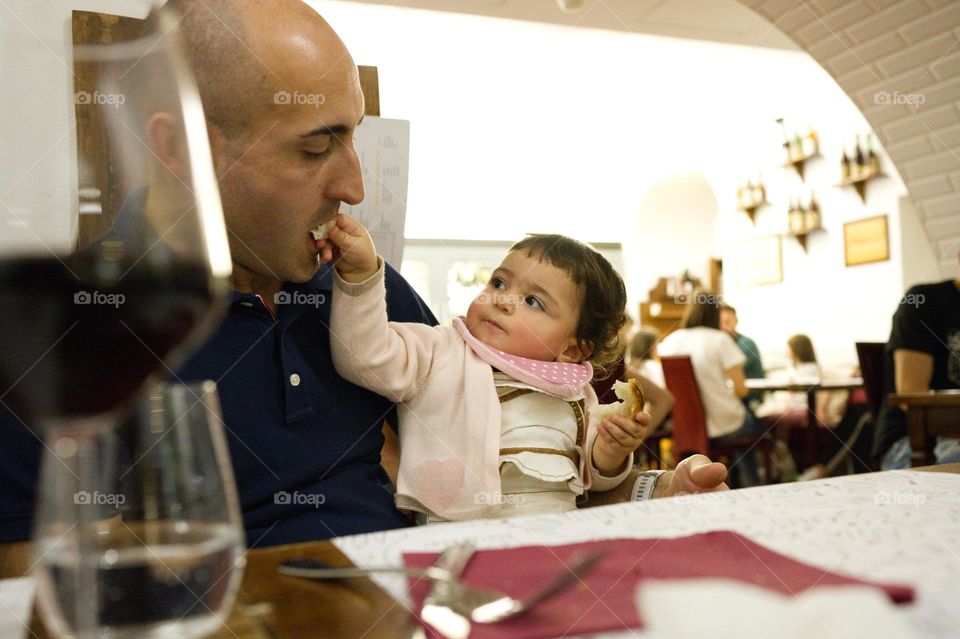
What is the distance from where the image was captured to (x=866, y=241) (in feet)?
20.6

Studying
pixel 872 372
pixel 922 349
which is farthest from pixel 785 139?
pixel 922 349

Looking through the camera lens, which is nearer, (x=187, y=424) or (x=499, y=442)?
(x=187, y=424)

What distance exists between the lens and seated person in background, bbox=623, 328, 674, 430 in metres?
3.52

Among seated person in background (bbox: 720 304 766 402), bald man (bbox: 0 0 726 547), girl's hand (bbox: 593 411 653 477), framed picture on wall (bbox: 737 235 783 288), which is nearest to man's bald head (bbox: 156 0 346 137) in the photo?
bald man (bbox: 0 0 726 547)

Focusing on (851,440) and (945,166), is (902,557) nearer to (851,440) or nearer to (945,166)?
(945,166)

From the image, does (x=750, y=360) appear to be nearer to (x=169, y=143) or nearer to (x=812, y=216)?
(x=812, y=216)

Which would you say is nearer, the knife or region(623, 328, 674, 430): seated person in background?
the knife

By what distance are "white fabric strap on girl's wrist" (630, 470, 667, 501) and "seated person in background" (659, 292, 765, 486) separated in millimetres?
3173

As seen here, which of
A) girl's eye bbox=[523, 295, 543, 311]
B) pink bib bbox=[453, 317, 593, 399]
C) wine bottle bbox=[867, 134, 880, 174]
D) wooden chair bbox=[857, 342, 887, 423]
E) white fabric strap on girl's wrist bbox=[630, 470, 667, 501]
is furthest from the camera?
wine bottle bbox=[867, 134, 880, 174]

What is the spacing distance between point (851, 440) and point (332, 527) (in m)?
4.61

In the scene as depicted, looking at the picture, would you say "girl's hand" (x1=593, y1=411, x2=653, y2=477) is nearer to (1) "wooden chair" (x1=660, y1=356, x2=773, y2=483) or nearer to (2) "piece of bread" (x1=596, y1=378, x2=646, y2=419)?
(2) "piece of bread" (x1=596, y1=378, x2=646, y2=419)

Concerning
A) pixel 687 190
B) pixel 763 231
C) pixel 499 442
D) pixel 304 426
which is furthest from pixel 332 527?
pixel 687 190

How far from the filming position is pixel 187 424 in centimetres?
39

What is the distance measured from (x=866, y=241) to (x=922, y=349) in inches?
146
